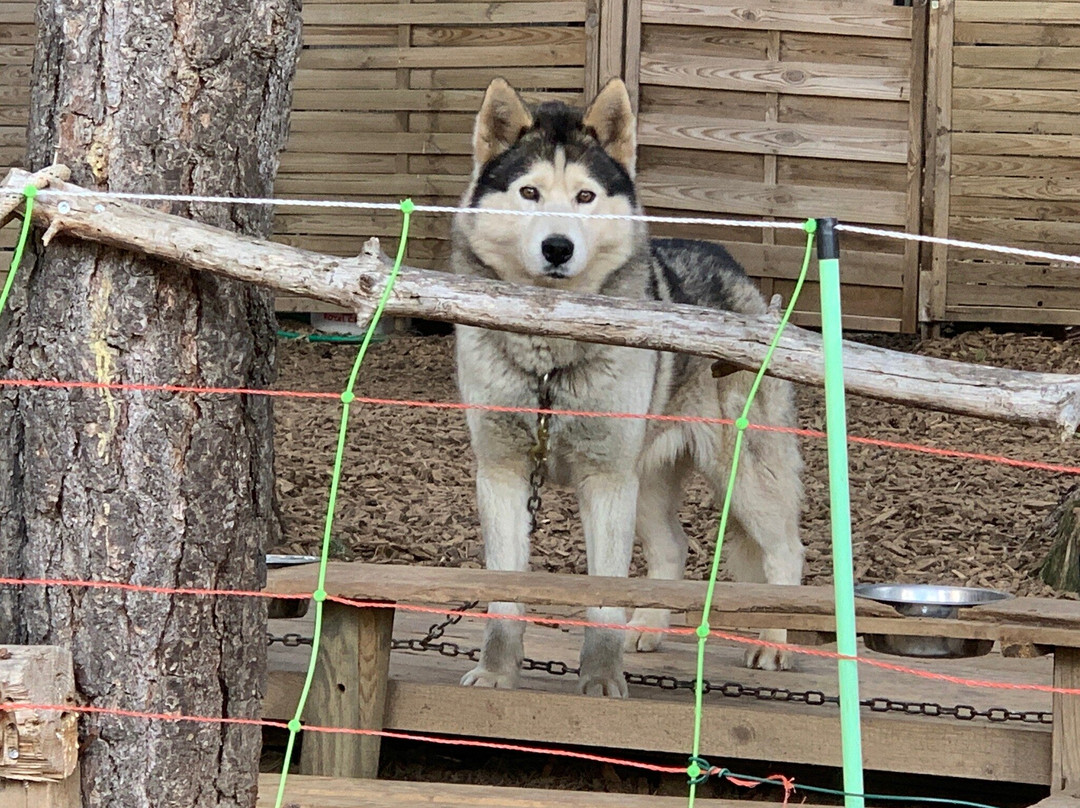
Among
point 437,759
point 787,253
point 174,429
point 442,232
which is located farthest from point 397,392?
point 174,429

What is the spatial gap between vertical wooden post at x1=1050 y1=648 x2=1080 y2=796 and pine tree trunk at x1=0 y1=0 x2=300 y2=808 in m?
1.84

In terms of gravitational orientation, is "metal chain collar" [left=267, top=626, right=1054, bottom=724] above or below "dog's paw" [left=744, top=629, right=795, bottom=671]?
below

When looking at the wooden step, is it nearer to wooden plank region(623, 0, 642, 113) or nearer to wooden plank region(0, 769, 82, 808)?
wooden plank region(0, 769, 82, 808)

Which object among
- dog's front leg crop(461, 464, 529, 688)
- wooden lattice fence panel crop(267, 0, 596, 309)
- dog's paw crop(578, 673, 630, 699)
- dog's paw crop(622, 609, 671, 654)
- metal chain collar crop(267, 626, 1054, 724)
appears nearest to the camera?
metal chain collar crop(267, 626, 1054, 724)

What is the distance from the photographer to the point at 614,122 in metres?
3.97

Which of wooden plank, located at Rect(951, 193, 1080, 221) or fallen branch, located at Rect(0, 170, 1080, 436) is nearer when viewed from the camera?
fallen branch, located at Rect(0, 170, 1080, 436)

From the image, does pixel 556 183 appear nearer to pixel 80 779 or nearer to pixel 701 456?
pixel 701 456

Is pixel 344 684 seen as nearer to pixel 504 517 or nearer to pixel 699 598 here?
pixel 504 517

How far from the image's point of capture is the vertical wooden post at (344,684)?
329 cm

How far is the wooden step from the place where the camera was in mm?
2865

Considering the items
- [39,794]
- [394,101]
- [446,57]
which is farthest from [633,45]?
[39,794]

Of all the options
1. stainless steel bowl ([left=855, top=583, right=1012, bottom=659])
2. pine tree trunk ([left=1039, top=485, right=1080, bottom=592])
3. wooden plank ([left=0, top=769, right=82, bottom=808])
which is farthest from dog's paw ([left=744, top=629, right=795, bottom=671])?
wooden plank ([left=0, top=769, right=82, bottom=808])

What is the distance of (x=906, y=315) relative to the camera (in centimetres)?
852

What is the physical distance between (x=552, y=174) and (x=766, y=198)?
4912 millimetres
